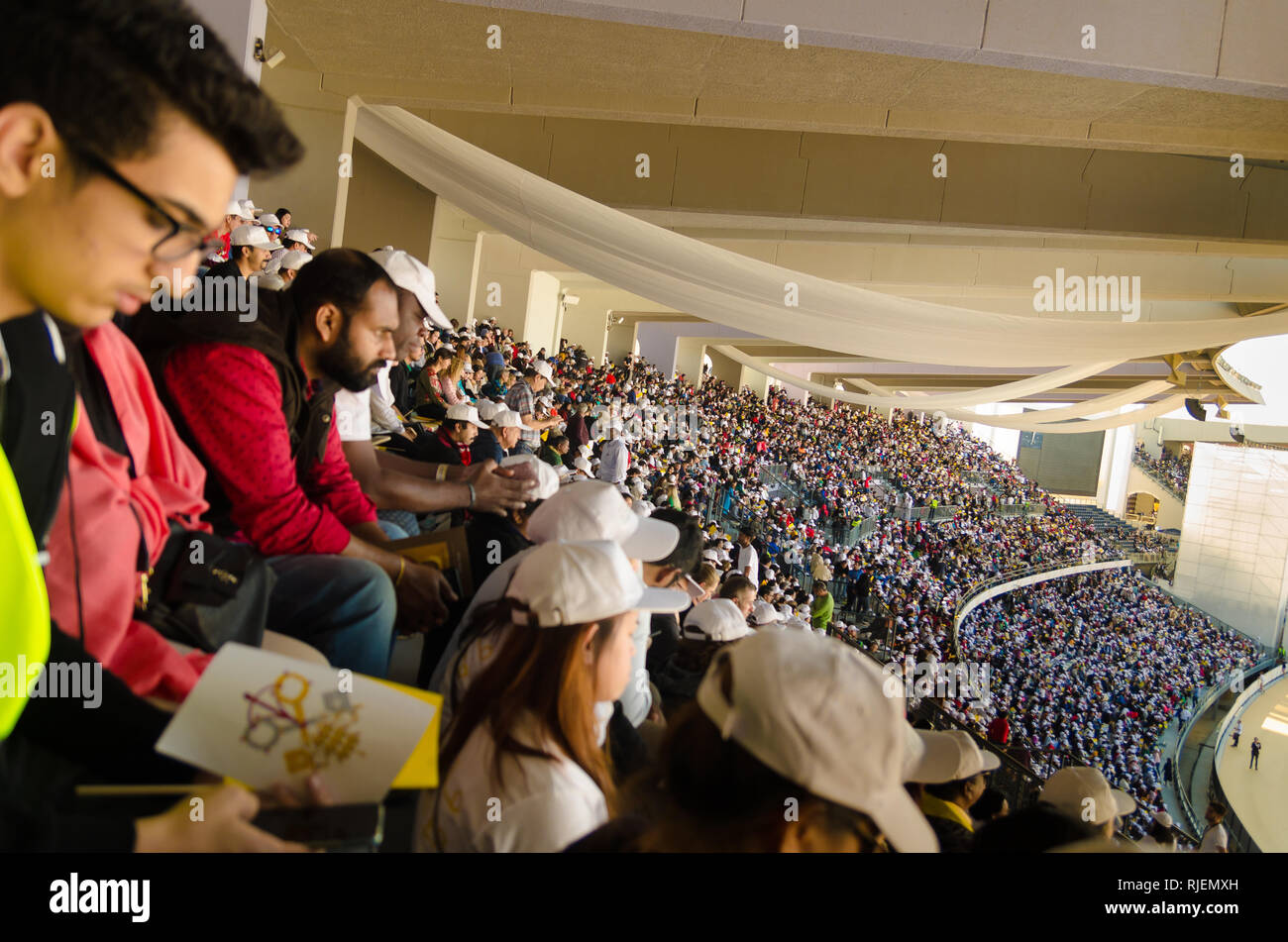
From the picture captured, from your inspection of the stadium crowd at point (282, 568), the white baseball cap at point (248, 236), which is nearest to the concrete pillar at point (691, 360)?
the white baseball cap at point (248, 236)

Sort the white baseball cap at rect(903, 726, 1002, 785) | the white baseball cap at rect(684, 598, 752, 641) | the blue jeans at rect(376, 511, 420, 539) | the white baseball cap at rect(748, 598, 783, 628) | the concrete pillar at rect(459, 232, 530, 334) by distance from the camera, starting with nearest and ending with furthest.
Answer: the white baseball cap at rect(903, 726, 1002, 785)
the blue jeans at rect(376, 511, 420, 539)
the white baseball cap at rect(684, 598, 752, 641)
the white baseball cap at rect(748, 598, 783, 628)
the concrete pillar at rect(459, 232, 530, 334)

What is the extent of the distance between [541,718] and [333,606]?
1.70ft

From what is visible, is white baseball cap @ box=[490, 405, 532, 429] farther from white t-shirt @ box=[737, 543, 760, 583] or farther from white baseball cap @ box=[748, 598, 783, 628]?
white t-shirt @ box=[737, 543, 760, 583]

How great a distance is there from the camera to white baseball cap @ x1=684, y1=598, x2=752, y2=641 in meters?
3.54

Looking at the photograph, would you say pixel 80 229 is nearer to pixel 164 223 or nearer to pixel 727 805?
pixel 164 223

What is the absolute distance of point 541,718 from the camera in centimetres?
140

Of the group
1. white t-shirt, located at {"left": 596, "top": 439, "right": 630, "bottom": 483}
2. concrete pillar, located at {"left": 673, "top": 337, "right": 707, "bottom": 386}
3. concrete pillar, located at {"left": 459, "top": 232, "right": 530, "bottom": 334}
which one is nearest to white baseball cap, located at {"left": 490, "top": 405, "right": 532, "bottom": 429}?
white t-shirt, located at {"left": 596, "top": 439, "right": 630, "bottom": 483}

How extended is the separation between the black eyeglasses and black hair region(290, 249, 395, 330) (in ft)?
3.43

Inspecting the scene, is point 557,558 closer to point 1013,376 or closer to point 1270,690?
point 1013,376

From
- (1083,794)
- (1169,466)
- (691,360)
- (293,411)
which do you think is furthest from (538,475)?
(1169,466)

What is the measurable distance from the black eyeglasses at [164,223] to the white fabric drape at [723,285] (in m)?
4.03

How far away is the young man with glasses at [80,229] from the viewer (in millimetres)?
850
